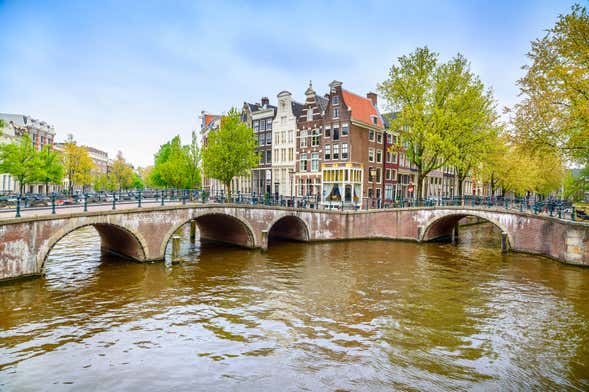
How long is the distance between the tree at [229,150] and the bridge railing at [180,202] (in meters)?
5.27

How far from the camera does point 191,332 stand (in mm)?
12070

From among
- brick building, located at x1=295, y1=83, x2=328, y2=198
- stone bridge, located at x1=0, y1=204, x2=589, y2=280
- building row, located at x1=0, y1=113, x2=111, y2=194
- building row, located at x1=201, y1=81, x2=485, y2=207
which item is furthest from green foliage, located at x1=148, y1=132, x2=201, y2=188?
building row, located at x1=0, y1=113, x2=111, y2=194

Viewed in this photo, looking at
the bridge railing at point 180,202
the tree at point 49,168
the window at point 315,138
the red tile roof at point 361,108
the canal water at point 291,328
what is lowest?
the canal water at point 291,328

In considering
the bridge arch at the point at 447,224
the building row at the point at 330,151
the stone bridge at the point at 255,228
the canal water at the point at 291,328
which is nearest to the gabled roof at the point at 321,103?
the building row at the point at 330,151

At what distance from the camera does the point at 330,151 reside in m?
41.2

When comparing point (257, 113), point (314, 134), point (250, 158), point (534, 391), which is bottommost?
point (534, 391)

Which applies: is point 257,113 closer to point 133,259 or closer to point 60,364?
point 133,259

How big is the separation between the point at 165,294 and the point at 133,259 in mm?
6941

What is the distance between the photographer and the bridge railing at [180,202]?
1845cm

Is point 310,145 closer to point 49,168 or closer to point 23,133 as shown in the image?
point 49,168

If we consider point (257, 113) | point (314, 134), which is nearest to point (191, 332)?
point (314, 134)

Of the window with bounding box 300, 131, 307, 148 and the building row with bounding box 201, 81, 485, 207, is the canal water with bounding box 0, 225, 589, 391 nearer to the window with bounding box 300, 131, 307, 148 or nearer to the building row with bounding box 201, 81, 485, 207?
the building row with bounding box 201, 81, 485, 207

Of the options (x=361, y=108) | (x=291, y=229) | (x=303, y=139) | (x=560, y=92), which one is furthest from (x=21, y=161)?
(x=560, y=92)

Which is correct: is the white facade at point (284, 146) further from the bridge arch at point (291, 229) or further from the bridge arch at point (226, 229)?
the bridge arch at point (226, 229)
